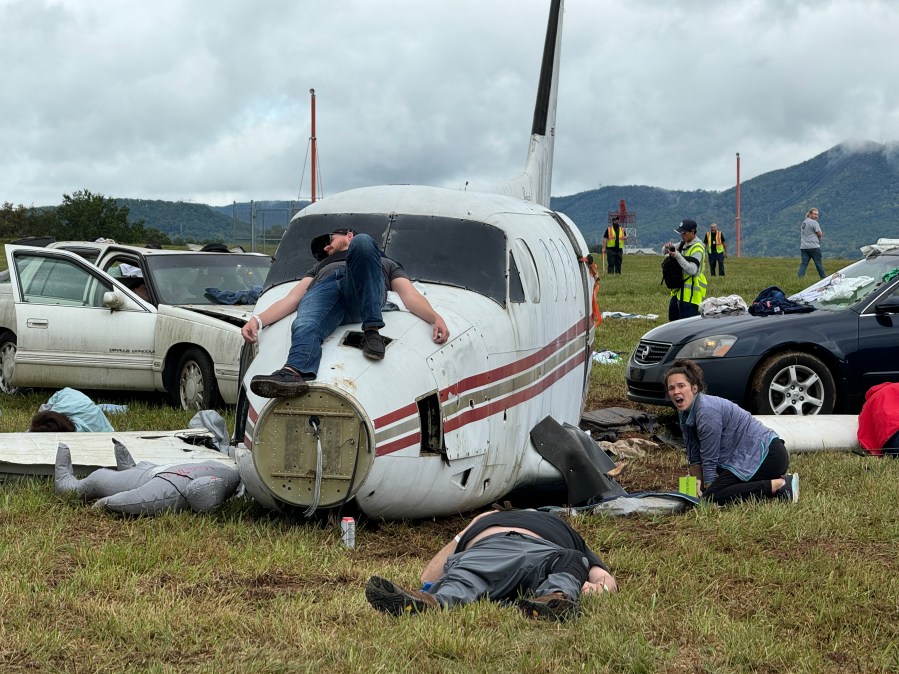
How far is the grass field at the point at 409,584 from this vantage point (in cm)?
494

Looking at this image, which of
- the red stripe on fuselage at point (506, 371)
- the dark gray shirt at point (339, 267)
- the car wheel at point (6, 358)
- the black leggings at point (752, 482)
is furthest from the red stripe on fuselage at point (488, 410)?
the car wheel at point (6, 358)

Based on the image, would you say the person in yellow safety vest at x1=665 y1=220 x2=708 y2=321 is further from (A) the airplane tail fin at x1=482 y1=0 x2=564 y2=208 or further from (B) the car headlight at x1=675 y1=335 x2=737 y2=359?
(B) the car headlight at x1=675 y1=335 x2=737 y2=359

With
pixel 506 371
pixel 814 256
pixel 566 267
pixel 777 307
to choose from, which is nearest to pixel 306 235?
pixel 506 371

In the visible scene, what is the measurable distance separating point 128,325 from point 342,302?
6218mm

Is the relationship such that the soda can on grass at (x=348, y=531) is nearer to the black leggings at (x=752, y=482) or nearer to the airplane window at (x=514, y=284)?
the airplane window at (x=514, y=284)

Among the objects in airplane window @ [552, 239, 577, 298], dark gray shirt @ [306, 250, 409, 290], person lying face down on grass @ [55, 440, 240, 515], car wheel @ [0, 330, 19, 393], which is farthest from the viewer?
car wheel @ [0, 330, 19, 393]

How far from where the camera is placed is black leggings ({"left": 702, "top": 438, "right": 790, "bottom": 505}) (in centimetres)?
814

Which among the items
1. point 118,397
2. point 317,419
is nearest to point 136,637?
point 317,419

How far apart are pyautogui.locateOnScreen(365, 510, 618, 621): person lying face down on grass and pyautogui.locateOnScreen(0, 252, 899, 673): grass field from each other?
0.11m

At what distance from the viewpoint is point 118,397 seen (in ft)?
45.5

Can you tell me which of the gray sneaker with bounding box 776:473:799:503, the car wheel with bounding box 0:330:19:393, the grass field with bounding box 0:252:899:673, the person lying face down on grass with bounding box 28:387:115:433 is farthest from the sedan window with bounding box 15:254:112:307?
the gray sneaker with bounding box 776:473:799:503

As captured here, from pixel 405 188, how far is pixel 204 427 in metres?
2.98

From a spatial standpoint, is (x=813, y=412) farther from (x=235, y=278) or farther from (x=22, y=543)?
(x=22, y=543)

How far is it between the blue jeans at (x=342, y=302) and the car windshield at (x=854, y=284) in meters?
6.34
